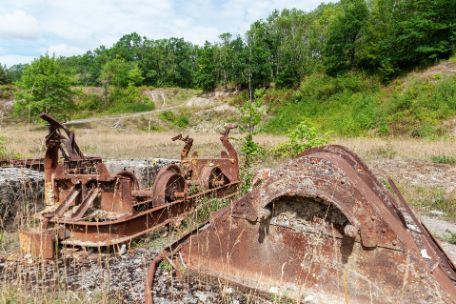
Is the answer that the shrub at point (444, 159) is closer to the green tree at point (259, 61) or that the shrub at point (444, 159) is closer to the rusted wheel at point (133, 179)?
the rusted wheel at point (133, 179)

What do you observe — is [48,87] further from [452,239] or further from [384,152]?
[452,239]

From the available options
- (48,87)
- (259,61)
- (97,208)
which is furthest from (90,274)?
(259,61)

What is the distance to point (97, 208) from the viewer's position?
15.4 ft

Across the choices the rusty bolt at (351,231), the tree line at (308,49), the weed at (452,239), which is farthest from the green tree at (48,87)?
the rusty bolt at (351,231)

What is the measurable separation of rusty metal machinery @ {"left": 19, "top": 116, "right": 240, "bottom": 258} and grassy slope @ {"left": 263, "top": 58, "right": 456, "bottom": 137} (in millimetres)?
12345

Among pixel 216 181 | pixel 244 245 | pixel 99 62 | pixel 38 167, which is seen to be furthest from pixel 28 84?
pixel 99 62

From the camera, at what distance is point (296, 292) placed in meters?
2.55

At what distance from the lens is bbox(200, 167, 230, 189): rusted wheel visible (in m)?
6.18

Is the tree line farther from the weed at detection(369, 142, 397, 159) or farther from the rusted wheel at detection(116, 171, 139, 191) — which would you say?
the rusted wheel at detection(116, 171, 139, 191)

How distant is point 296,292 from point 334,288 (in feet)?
0.93

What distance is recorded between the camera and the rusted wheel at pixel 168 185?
16.2 ft

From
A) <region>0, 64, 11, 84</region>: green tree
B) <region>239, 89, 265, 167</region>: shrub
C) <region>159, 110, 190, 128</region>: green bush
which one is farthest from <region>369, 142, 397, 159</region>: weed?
<region>0, 64, 11, 84</region>: green tree

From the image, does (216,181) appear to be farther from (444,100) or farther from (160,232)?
(444,100)

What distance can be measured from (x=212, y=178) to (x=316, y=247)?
4.00 meters
